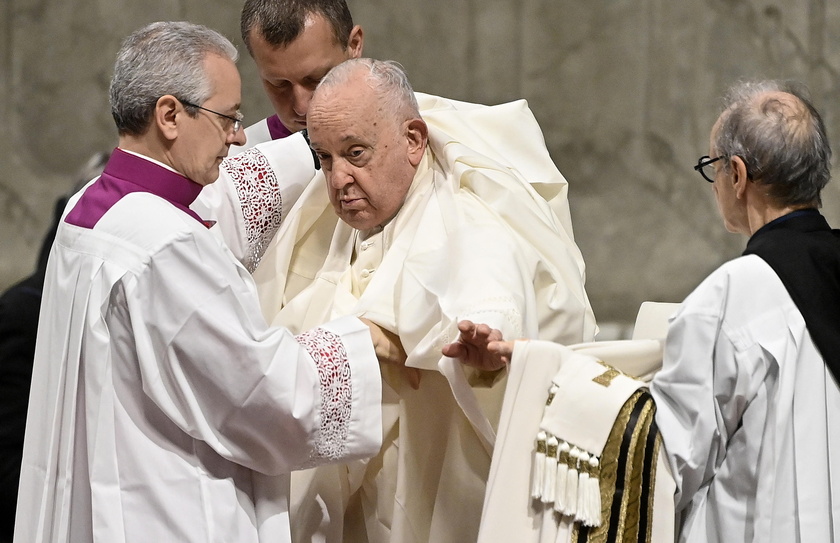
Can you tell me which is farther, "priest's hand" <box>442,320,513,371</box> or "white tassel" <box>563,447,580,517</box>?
"priest's hand" <box>442,320,513,371</box>

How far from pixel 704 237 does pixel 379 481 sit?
342 cm

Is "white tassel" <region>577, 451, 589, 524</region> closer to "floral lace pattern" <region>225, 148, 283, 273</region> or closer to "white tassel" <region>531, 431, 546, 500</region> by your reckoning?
"white tassel" <region>531, 431, 546, 500</region>

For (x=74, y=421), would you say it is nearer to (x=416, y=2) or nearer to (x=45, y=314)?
(x=45, y=314)

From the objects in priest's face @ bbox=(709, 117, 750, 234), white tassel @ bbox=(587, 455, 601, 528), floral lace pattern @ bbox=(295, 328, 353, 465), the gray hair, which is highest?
the gray hair

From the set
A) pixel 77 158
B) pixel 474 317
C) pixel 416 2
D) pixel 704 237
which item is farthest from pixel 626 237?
pixel 474 317

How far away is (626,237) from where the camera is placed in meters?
6.20

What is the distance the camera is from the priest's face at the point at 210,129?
2707 millimetres

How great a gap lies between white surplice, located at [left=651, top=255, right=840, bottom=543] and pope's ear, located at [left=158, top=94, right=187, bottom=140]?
1240mm

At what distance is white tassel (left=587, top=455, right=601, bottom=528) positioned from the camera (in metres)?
2.60

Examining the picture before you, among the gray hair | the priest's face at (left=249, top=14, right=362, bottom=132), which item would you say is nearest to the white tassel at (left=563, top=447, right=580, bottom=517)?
the gray hair

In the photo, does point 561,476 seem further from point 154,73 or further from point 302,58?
point 302,58

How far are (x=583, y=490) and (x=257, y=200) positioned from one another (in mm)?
1454

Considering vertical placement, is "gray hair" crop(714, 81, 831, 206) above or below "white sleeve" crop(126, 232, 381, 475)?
above

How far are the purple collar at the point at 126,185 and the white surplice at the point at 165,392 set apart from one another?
1 centimetres
